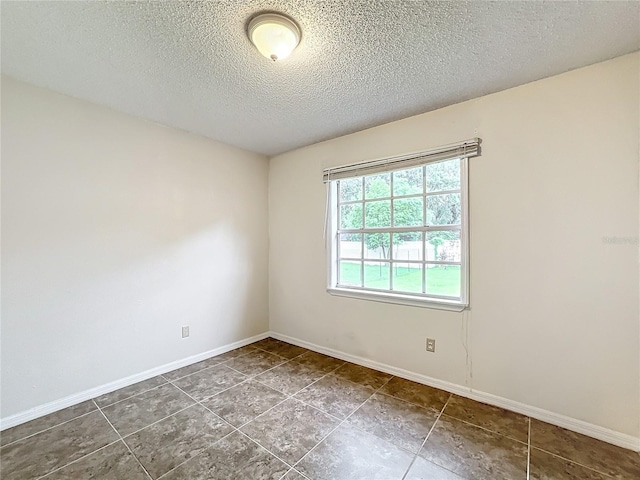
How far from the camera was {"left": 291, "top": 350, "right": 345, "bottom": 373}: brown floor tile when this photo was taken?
9.25 feet

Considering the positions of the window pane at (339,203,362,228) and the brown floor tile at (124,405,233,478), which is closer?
the brown floor tile at (124,405,233,478)

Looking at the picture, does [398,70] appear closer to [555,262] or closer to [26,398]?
[555,262]

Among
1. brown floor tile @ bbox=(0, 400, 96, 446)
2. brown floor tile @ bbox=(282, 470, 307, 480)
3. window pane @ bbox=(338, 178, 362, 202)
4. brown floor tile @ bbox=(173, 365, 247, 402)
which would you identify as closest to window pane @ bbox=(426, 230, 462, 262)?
window pane @ bbox=(338, 178, 362, 202)

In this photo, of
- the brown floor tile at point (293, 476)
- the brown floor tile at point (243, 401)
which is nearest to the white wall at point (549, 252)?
the brown floor tile at point (243, 401)

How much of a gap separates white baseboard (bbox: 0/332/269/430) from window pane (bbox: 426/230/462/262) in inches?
97.9

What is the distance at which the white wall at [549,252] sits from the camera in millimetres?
1728

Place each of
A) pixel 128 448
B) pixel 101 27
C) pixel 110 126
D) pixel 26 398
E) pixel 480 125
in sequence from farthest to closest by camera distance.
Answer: pixel 110 126 < pixel 480 125 < pixel 26 398 < pixel 128 448 < pixel 101 27

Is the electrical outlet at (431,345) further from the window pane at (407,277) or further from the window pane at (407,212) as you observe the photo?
the window pane at (407,212)

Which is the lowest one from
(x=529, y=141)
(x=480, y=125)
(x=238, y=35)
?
(x=529, y=141)

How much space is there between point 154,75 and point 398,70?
1.67 meters

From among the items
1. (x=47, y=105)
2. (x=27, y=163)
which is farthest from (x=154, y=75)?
(x=27, y=163)

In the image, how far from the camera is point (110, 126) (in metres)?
2.41

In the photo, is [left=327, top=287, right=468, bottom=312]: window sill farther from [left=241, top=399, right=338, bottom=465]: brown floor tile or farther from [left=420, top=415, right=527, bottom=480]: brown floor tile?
[left=241, top=399, right=338, bottom=465]: brown floor tile

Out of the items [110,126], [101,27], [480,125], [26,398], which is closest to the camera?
[101,27]
